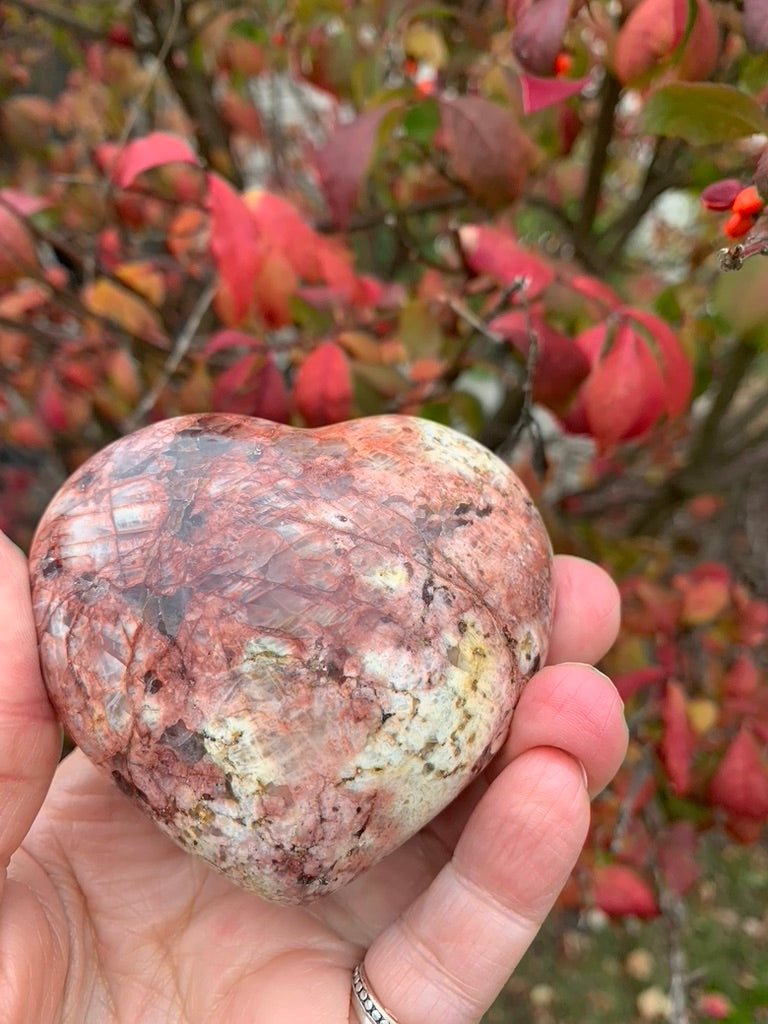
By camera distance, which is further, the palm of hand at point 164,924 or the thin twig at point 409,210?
the thin twig at point 409,210

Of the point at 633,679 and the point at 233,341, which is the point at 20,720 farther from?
the point at 633,679

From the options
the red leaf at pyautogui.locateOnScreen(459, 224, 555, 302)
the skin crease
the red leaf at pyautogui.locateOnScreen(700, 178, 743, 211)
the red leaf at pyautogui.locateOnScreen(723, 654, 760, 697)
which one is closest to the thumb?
the skin crease

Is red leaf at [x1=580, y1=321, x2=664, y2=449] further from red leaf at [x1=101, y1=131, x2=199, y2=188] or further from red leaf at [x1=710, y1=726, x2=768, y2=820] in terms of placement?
red leaf at [x1=101, y1=131, x2=199, y2=188]

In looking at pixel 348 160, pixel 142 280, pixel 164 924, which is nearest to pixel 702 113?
pixel 348 160

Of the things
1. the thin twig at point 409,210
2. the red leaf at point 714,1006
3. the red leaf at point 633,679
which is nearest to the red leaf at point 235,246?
the thin twig at point 409,210

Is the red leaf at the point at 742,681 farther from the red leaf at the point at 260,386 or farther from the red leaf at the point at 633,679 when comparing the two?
the red leaf at the point at 260,386

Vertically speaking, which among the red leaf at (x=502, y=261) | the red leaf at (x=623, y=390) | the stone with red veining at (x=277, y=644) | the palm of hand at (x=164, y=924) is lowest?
the palm of hand at (x=164, y=924)

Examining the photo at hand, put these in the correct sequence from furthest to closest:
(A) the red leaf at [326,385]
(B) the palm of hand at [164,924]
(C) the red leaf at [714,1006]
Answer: (C) the red leaf at [714,1006]
(A) the red leaf at [326,385]
(B) the palm of hand at [164,924]

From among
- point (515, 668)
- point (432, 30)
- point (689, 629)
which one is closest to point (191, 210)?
point (432, 30)
